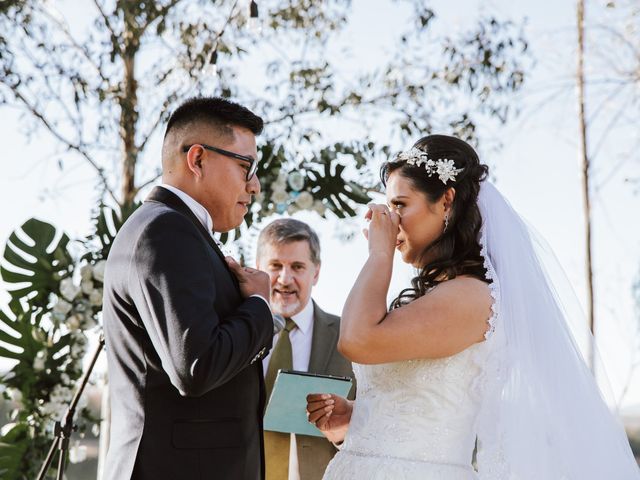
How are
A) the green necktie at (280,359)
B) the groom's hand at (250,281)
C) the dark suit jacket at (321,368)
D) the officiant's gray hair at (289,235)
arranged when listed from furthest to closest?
the officiant's gray hair at (289,235)
the green necktie at (280,359)
the dark suit jacket at (321,368)
the groom's hand at (250,281)

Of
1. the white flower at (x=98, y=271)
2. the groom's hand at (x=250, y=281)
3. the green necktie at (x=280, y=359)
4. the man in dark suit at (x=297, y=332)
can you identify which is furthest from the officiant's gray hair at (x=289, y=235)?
the groom's hand at (x=250, y=281)

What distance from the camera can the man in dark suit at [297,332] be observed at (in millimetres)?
4637

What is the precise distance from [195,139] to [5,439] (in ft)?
11.3

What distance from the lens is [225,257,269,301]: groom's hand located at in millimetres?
3049

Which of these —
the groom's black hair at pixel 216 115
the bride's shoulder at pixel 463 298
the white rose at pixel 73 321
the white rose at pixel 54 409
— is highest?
the groom's black hair at pixel 216 115

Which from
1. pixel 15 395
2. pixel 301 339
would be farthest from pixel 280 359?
pixel 15 395

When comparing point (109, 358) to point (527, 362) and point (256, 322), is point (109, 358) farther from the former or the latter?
point (527, 362)

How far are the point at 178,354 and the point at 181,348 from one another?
0.02 metres

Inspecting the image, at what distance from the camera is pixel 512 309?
11.3 feet

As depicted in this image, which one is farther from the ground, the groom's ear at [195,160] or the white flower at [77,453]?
the groom's ear at [195,160]

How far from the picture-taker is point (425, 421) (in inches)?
134

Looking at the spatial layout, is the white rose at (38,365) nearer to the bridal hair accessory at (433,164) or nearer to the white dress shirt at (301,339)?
the white dress shirt at (301,339)

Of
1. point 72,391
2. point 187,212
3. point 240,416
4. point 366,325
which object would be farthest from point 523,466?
point 72,391

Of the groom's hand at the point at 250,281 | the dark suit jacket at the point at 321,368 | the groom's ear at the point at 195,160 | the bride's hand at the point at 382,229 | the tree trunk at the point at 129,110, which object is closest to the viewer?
the groom's hand at the point at 250,281
